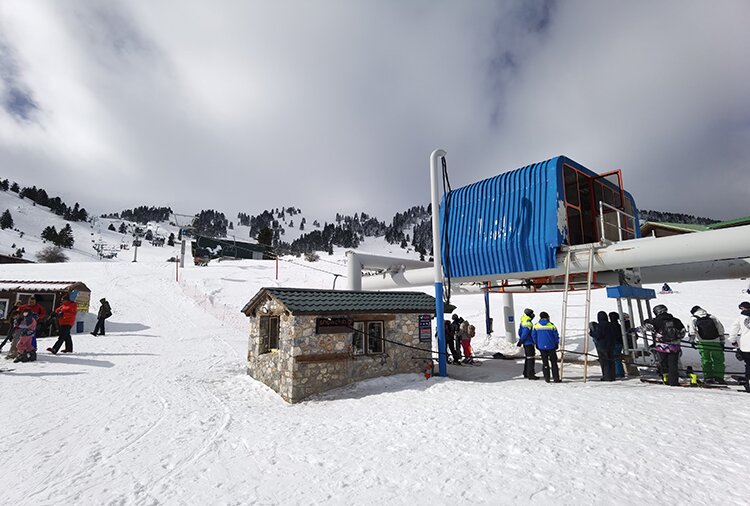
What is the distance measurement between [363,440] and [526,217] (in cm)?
845

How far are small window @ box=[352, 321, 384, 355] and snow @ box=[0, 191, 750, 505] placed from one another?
0.99m

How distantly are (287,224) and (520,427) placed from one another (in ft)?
645

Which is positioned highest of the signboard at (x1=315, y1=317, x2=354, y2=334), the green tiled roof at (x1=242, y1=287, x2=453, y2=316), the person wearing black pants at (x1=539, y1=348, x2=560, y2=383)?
the green tiled roof at (x1=242, y1=287, x2=453, y2=316)

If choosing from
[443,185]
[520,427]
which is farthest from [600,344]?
[443,185]

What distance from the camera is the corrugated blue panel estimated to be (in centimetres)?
1085

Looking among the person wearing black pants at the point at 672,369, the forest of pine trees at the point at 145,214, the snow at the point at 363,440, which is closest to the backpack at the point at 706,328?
the person wearing black pants at the point at 672,369

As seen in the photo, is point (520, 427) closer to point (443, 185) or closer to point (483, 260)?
point (483, 260)

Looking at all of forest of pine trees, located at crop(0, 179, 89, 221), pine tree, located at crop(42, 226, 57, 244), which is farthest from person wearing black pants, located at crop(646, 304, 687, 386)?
forest of pine trees, located at crop(0, 179, 89, 221)

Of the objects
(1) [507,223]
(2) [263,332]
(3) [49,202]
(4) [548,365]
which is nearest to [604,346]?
→ (4) [548,365]

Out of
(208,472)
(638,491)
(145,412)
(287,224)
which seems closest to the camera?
(638,491)

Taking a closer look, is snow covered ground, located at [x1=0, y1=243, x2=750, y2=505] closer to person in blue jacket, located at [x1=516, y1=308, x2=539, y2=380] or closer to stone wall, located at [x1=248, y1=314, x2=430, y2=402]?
stone wall, located at [x1=248, y1=314, x2=430, y2=402]

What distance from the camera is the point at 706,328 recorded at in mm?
9102

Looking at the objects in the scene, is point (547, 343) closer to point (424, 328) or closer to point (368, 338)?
point (424, 328)

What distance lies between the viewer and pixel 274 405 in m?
8.62
